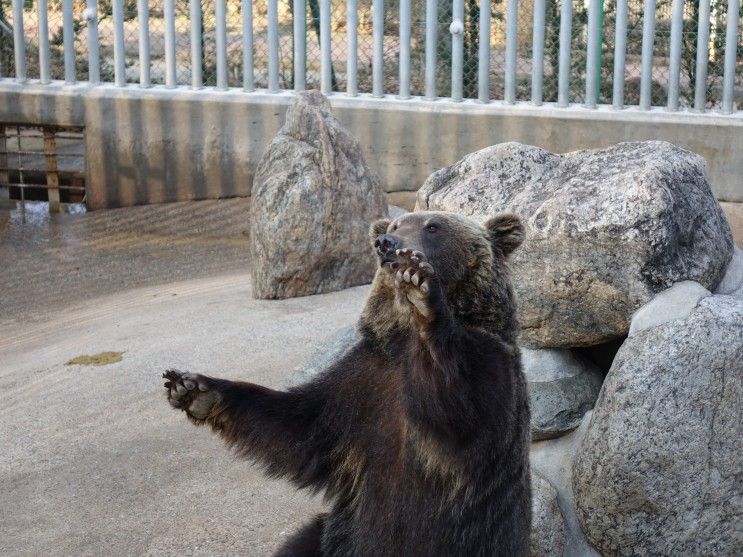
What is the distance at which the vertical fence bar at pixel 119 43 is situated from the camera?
1242cm

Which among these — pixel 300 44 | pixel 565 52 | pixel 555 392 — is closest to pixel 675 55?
pixel 565 52

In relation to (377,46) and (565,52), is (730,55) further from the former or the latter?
(377,46)

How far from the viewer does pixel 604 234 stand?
5.63 metres

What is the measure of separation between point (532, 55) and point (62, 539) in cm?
782

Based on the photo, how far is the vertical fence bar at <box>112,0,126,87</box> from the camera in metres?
12.4

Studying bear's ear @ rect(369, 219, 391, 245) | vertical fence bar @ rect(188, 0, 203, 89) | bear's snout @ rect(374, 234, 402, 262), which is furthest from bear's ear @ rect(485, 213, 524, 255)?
vertical fence bar @ rect(188, 0, 203, 89)

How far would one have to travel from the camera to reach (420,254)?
3834 mm

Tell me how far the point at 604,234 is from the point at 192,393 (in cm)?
226

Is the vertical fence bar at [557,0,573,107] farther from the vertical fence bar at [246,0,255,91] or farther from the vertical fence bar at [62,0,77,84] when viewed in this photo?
the vertical fence bar at [62,0,77,84]

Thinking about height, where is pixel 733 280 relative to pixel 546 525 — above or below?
above

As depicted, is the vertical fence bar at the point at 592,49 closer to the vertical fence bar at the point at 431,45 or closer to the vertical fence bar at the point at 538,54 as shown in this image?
the vertical fence bar at the point at 538,54

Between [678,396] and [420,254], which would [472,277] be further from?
[678,396]

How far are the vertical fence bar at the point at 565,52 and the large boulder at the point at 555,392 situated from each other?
597 cm

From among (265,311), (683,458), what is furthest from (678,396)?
(265,311)
